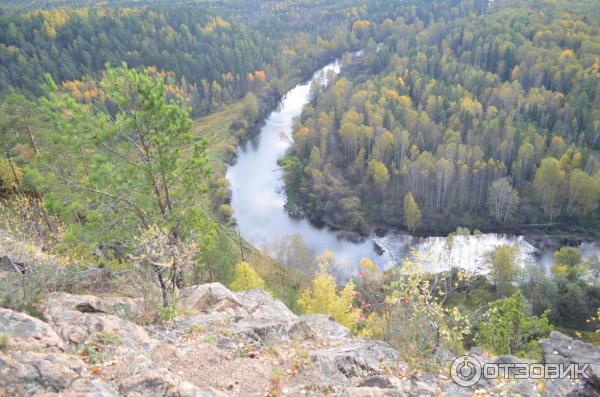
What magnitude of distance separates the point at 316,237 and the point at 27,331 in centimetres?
6107

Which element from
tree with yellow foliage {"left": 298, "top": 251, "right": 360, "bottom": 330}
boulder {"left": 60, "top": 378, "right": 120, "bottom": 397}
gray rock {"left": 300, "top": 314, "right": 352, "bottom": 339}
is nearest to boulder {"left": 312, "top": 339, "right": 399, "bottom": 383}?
gray rock {"left": 300, "top": 314, "right": 352, "bottom": 339}

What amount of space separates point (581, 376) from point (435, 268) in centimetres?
4939

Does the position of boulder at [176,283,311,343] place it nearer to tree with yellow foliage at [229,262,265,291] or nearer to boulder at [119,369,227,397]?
boulder at [119,369,227,397]

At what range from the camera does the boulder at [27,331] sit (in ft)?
36.9

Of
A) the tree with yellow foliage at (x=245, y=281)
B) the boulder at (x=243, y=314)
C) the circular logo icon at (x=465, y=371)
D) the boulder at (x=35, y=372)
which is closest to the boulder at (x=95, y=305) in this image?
the boulder at (x=243, y=314)

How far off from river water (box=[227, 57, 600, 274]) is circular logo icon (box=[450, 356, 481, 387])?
35.5 metres

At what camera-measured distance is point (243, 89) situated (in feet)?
457

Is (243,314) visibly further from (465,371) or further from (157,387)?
(465,371)

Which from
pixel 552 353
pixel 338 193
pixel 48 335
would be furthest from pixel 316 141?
pixel 48 335

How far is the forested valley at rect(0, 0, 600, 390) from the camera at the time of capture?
1711cm

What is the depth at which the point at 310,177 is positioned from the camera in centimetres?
8306

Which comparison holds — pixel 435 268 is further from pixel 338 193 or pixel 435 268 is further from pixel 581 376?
pixel 581 376

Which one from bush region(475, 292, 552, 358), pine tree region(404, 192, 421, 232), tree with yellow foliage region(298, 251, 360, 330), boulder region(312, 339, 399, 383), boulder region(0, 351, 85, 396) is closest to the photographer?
boulder region(0, 351, 85, 396)

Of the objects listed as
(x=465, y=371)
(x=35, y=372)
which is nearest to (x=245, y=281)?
(x=465, y=371)
